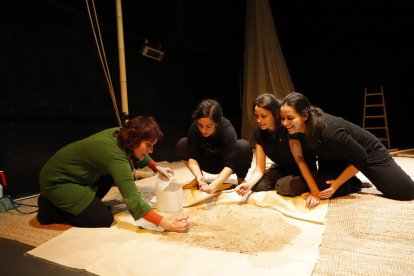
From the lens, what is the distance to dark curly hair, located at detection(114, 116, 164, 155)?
56.9 inches

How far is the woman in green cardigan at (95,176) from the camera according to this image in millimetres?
1447

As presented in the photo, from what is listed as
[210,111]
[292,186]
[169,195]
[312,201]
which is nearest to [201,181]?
[169,195]

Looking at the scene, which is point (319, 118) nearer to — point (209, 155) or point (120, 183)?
point (209, 155)

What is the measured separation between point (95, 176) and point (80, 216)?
23cm

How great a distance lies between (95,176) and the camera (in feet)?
5.55

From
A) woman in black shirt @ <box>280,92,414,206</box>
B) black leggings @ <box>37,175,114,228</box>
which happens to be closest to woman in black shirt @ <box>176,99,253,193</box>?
woman in black shirt @ <box>280,92,414,206</box>

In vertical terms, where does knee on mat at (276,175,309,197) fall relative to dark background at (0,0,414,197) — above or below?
below

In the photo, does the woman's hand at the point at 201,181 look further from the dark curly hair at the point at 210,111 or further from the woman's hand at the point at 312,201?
the woman's hand at the point at 312,201

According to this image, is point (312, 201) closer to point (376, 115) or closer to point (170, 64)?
point (170, 64)

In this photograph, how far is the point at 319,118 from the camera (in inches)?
70.4

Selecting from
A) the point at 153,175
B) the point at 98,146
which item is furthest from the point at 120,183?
the point at 153,175

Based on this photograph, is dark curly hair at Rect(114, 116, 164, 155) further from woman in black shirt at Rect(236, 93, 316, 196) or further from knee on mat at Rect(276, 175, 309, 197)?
Answer: knee on mat at Rect(276, 175, 309, 197)

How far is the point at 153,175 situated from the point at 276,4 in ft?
12.7

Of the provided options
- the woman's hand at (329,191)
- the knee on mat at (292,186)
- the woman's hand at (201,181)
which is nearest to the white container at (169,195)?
the woman's hand at (201,181)
